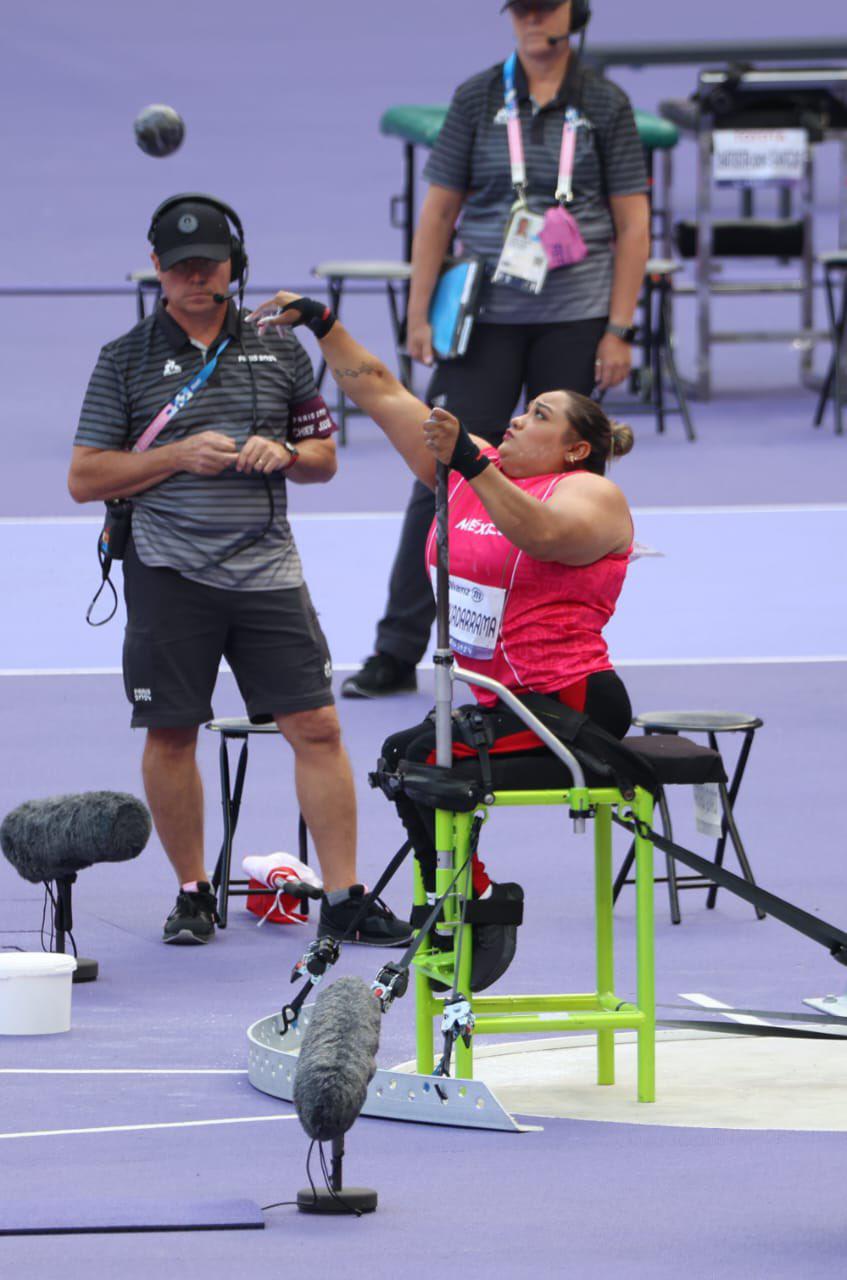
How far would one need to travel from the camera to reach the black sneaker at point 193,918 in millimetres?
6098

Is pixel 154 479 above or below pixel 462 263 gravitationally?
below

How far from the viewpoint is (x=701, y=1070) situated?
16.6 ft

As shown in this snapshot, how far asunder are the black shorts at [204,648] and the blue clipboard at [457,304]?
2136 millimetres

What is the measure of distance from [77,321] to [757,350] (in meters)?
4.77

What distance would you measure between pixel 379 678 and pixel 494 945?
395 centimetres

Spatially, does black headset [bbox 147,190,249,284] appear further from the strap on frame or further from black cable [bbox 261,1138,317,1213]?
black cable [bbox 261,1138,317,1213]

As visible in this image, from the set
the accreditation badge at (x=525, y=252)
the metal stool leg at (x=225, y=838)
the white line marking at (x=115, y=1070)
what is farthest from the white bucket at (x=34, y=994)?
the accreditation badge at (x=525, y=252)

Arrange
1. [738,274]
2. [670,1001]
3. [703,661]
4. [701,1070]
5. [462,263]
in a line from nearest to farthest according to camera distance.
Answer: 1. [701,1070]
2. [670,1001]
3. [462,263]
4. [703,661]
5. [738,274]

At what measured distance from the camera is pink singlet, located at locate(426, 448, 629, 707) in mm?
4879

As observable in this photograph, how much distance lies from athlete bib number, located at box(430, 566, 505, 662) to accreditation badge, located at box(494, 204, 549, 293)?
3338mm

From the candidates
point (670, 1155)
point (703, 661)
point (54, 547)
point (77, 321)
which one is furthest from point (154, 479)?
point (77, 321)

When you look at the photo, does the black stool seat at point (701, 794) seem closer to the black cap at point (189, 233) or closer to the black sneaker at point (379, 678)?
the black cap at point (189, 233)

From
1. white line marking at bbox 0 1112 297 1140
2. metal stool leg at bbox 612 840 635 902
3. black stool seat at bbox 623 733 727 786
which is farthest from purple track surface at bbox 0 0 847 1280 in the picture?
black stool seat at bbox 623 733 727 786

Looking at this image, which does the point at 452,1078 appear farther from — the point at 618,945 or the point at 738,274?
the point at 738,274
